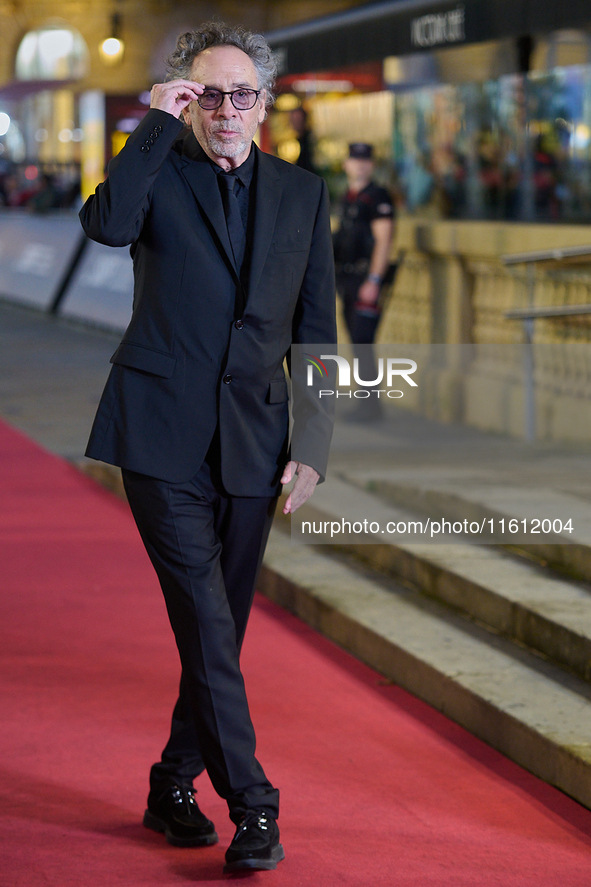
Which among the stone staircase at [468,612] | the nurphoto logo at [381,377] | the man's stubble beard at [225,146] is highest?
the man's stubble beard at [225,146]

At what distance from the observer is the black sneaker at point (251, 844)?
10.6 feet

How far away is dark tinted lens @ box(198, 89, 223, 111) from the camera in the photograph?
3.09 m

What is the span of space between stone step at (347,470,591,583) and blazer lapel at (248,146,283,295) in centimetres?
235

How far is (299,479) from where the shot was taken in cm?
341

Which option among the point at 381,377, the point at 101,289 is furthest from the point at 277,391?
the point at 101,289

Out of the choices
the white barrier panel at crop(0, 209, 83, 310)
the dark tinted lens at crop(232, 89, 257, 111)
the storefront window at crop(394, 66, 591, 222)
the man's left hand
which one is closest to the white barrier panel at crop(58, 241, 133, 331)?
the white barrier panel at crop(0, 209, 83, 310)

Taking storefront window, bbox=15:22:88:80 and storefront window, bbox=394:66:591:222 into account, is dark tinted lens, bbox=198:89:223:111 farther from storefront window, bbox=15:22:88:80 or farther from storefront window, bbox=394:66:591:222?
storefront window, bbox=15:22:88:80

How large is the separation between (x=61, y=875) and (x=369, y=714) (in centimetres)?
147

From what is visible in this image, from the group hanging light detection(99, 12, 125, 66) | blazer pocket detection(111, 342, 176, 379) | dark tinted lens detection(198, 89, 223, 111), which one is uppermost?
hanging light detection(99, 12, 125, 66)

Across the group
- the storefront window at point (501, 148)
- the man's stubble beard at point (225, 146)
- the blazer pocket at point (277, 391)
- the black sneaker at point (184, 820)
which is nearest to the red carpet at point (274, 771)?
the black sneaker at point (184, 820)

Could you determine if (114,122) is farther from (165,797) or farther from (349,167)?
(165,797)

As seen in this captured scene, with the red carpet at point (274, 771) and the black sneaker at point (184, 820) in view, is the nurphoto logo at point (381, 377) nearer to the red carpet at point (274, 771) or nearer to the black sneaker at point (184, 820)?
the red carpet at point (274, 771)

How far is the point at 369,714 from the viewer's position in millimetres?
4535

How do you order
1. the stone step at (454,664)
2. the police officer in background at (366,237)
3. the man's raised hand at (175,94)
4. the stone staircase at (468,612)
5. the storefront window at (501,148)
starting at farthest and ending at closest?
the police officer in background at (366,237)
the storefront window at (501,148)
the stone staircase at (468,612)
the stone step at (454,664)
the man's raised hand at (175,94)
